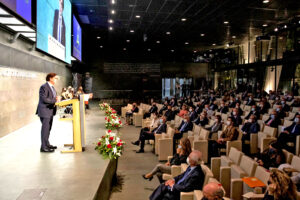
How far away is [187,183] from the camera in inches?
131

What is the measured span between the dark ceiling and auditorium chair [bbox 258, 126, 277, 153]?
5072 millimetres

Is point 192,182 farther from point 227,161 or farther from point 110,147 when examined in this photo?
point 110,147

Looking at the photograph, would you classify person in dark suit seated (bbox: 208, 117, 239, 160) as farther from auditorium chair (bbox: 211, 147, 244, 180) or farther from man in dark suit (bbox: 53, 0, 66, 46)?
man in dark suit (bbox: 53, 0, 66, 46)

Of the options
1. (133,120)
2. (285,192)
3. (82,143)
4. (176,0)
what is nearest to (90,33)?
(133,120)

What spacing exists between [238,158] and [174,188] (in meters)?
1.51

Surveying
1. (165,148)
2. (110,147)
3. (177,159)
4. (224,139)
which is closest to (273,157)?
(177,159)

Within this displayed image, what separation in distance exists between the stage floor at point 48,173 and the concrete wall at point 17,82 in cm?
149

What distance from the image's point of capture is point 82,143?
4863 mm

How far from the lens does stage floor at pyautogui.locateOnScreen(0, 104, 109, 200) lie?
3016mm

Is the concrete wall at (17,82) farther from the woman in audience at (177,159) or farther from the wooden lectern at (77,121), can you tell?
the woman in audience at (177,159)

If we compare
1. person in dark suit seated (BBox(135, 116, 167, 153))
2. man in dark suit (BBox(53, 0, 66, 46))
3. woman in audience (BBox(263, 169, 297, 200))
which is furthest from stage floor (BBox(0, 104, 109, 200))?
man in dark suit (BBox(53, 0, 66, 46))

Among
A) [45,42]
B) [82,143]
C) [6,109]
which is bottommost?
[82,143]

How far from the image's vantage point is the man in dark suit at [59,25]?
726 cm

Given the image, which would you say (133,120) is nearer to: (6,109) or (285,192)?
(6,109)
